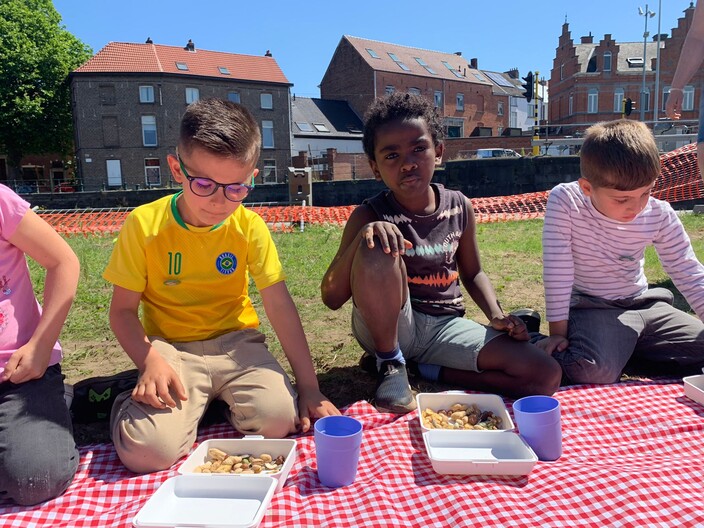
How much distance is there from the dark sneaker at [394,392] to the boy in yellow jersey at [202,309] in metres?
0.26

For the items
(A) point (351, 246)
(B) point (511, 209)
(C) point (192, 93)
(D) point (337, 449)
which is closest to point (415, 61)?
(C) point (192, 93)

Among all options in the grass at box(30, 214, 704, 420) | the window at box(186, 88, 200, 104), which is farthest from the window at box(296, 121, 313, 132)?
the grass at box(30, 214, 704, 420)

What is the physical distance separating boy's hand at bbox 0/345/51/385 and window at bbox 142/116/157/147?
107 feet

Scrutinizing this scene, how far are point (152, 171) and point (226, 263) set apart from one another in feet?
106

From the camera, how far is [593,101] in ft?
138

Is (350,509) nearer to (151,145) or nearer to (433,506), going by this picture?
(433,506)

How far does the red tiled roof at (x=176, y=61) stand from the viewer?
31.7 m

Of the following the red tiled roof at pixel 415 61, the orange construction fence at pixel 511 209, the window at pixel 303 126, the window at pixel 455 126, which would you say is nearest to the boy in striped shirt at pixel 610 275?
the orange construction fence at pixel 511 209

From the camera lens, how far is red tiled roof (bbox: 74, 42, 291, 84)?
31.7 m

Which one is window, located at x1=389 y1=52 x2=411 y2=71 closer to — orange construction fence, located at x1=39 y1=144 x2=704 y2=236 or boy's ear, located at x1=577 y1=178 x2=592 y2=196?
orange construction fence, located at x1=39 y1=144 x2=704 y2=236

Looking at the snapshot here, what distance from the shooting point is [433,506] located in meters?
1.63

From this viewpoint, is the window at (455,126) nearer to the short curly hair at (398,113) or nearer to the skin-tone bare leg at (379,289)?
the short curly hair at (398,113)

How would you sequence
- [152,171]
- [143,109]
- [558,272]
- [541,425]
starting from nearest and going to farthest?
[541,425] → [558,272] → [143,109] → [152,171]

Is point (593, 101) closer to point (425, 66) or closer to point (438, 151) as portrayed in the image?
point (425, 66)
